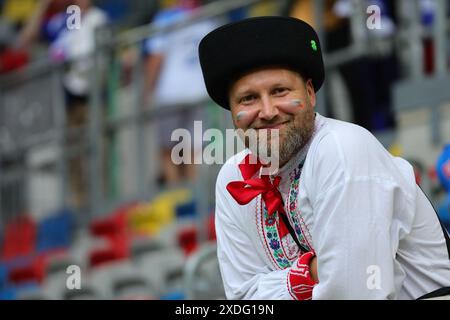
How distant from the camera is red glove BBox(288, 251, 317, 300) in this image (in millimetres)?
3340

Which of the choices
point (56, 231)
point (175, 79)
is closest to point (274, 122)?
point (175, 79)

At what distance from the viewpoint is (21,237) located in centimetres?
998

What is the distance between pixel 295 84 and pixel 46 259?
581 cm

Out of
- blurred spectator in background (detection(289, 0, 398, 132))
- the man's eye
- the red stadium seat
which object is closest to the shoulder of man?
the man's eye

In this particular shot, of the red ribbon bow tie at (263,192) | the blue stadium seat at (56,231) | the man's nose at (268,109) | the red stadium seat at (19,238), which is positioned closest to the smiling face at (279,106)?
the man's nose at (268,109)

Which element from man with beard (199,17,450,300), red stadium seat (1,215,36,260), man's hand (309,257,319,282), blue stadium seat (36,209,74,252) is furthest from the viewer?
red stadium seat (1,215,36,260)

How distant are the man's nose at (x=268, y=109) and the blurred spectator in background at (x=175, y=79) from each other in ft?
16.3

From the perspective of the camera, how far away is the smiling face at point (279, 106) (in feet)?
11.0

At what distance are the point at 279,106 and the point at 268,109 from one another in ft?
0.12

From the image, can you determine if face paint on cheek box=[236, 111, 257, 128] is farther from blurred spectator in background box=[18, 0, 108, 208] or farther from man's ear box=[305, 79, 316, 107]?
blurred spectator in background box=[18, 0, 108, 208]

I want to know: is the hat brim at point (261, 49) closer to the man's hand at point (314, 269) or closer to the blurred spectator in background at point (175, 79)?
the man's hand at point (314, 269)

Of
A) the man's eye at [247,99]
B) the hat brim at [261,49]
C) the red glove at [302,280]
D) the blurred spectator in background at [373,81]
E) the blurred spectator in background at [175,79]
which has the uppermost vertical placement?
the blurred spectator in background at [175,79]

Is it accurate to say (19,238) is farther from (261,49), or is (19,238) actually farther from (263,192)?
(261,49)

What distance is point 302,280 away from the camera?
11.0 ft
